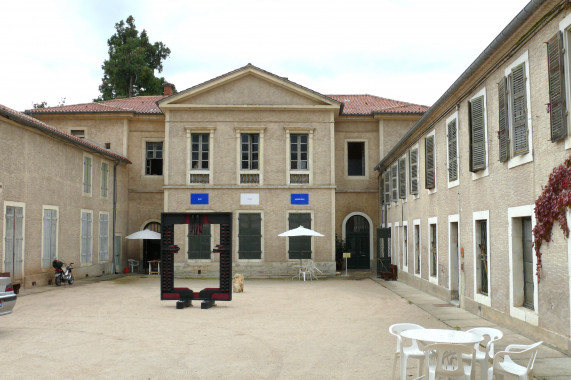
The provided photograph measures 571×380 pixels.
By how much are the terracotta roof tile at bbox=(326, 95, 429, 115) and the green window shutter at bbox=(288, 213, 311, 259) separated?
601 centimetres

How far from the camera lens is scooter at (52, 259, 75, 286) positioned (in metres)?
20.6

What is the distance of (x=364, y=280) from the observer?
23781 millimetres

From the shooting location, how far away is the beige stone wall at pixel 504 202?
8.72 meters

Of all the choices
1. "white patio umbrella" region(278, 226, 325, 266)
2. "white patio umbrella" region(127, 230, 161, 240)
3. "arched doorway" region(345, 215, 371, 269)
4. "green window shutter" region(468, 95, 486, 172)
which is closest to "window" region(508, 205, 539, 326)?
"green window shutter" region(468, 95, 486, 172)

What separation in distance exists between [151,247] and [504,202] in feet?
70.4

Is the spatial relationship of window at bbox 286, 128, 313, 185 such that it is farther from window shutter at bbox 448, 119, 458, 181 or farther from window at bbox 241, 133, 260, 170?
window shutter at bbox 448, 119, 458, 181

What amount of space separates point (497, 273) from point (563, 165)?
12.2 feet

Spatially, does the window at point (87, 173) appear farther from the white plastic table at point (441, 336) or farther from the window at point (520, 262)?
the white plastic table at point (441, 336)

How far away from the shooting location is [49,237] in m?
20.7

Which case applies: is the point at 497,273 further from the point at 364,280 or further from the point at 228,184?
the point at 228,184

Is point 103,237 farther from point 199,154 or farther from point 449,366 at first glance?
point 449,366

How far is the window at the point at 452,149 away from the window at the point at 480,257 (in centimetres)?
182

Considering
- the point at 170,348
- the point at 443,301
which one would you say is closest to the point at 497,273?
the point at 443,301

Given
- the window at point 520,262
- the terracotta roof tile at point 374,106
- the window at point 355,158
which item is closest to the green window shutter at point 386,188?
the window at point 355,158
